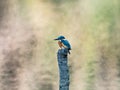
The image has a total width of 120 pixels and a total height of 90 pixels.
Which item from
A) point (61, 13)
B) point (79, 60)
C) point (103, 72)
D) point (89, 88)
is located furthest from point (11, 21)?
point (89, 88)

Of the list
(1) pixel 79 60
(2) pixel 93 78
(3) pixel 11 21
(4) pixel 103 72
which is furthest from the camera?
(3) pixel 11 21

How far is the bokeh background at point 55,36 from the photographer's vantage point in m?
11.4

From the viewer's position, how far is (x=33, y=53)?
41.2 feet

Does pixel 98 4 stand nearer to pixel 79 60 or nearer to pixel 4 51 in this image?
pixel 79 60

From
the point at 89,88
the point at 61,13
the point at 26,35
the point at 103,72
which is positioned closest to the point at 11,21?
the point at 26,35

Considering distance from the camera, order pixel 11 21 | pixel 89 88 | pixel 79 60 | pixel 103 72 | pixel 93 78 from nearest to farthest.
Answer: pixel 89 88, pixel 93 78, pixel 103 72, pixel 79 60, pixel 11 21

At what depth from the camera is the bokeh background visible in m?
11.4

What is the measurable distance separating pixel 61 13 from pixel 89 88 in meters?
4.38

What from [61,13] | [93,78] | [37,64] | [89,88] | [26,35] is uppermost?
[61,13]

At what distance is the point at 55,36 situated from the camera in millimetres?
12828

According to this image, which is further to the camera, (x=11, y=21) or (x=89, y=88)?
(x=11, y=21)

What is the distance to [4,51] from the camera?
41.1ft

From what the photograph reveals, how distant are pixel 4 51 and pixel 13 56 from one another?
318 mm

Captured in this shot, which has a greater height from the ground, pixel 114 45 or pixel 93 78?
pixel 114 45
